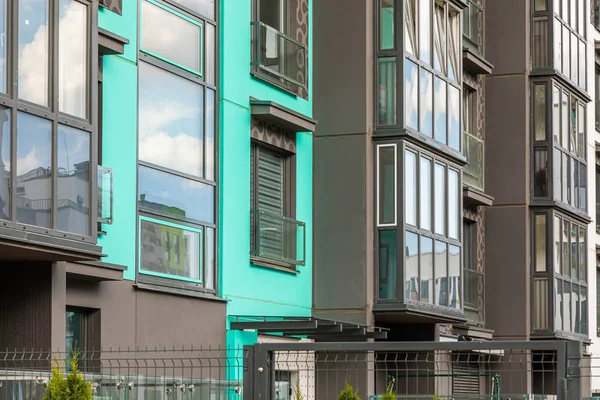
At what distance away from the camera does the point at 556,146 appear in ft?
97.5

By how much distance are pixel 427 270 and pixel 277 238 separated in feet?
11.0

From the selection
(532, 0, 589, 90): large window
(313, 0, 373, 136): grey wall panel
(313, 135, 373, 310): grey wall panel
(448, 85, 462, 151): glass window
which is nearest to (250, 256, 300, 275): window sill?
(313, 135, 373, 310): grey wall panel

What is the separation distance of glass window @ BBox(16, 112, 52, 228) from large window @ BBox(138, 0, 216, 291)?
3237 millimetres

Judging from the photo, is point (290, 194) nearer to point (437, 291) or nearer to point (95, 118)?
point (437, 291)

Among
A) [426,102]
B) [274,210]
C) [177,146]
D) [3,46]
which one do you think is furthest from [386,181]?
[3,46]

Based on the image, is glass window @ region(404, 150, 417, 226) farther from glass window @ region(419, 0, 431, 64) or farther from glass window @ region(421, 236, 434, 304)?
glass window @ region(419, 0, 431, 64)

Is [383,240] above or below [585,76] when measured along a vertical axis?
below

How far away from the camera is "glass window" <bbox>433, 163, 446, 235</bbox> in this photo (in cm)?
2309

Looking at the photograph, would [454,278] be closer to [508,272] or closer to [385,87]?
[385,87]

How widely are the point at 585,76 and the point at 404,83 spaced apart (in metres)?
12.0

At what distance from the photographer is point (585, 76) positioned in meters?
32.6

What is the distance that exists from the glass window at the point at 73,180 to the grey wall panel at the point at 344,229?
25.4ft

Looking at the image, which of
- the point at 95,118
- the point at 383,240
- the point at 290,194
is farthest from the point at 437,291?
the point at 95,118

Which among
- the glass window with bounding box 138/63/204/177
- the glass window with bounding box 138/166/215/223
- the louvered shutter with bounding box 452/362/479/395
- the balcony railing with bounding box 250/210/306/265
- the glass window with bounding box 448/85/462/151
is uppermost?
the glass window with bounding box 448/85/462/151
